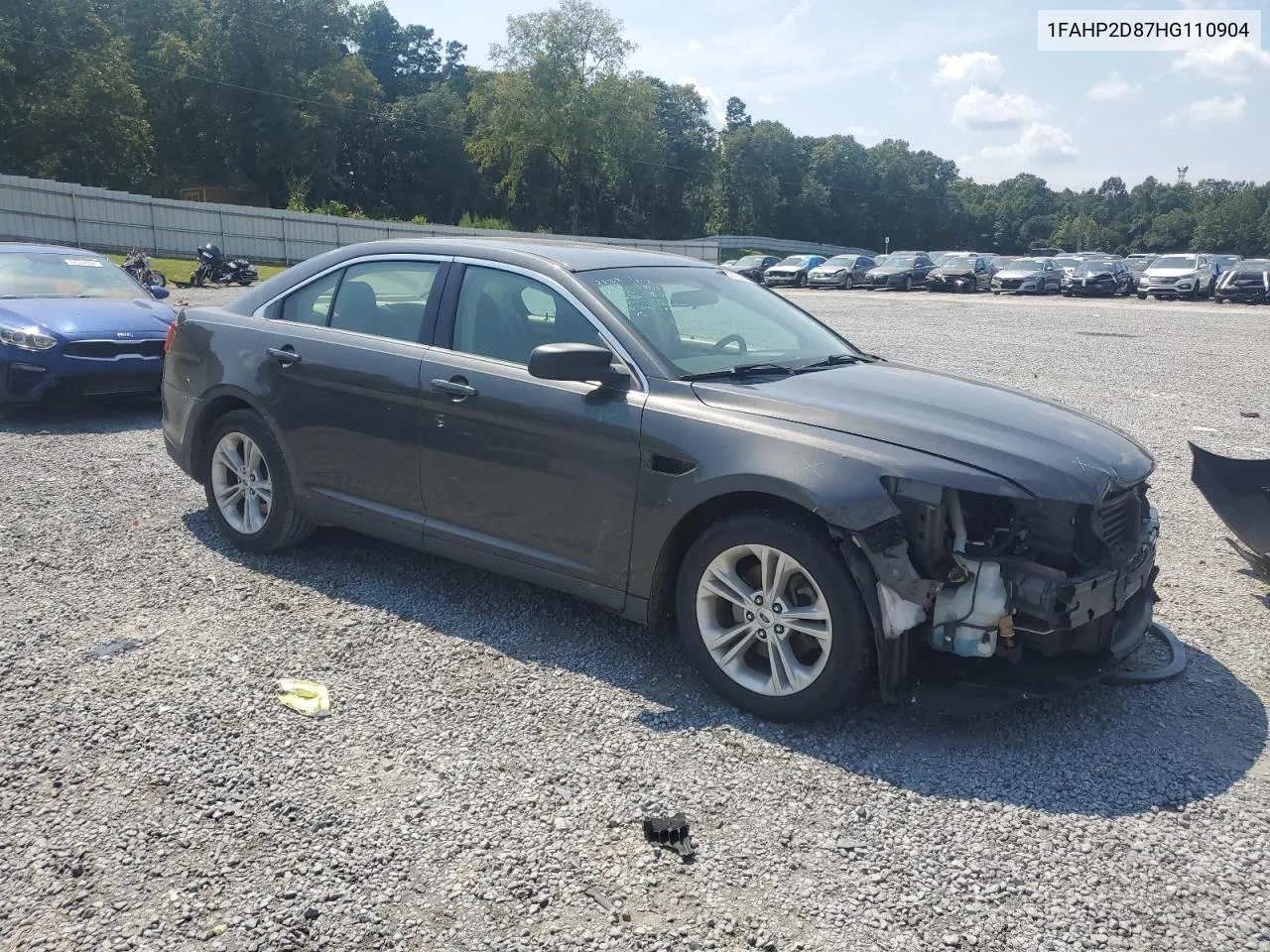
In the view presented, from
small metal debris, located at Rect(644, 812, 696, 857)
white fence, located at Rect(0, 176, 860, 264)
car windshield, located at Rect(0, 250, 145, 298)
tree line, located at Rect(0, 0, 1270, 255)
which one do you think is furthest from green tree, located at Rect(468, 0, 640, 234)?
small metal debris, located at Rect(644, 812, 696, 857)

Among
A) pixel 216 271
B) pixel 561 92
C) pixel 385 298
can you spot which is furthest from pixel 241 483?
pixel 561 92

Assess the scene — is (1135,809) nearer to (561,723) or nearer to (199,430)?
(561,723)

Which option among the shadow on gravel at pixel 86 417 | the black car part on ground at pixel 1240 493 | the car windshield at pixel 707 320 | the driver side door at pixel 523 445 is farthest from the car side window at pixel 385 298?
the shadow on gravel at pixel 86 417

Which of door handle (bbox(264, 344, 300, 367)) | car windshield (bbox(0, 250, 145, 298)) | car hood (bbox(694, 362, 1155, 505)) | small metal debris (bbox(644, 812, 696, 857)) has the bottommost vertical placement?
small metal debris (bbox(644, 812, 696, 857))

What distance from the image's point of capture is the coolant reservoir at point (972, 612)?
359 centimetres

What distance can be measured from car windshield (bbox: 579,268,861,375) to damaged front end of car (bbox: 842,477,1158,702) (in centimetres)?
118

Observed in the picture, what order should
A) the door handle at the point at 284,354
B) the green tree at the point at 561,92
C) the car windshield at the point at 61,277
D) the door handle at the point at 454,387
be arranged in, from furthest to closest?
the green tree at the point at 561,92 → the car windshield at the point at 61,277 → the door handle at the point at 284,354 → the door handle at the point at 454,387

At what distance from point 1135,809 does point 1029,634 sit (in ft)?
2.24

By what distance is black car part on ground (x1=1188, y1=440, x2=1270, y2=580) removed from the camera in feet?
17.4

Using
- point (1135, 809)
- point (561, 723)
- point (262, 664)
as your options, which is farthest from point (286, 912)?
point (1135, 809)

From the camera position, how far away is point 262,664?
4.29 meters

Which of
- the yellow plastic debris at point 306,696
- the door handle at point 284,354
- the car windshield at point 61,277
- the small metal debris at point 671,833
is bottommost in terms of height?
the yellow plastic debris at point 306,696

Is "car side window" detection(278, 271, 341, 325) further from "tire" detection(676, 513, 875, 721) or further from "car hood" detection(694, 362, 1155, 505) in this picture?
"tire" detection(676, 513, 875, 721)

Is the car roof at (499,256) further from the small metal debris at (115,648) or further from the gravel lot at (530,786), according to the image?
the small metal debris at (115,648)
